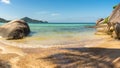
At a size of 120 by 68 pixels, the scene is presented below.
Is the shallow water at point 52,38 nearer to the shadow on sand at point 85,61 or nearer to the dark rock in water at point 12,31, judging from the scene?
the dark rock in water at point 12,31

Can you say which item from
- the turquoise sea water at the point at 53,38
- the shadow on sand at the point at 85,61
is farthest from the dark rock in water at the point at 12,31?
the shadow on sand at the point at 85,61

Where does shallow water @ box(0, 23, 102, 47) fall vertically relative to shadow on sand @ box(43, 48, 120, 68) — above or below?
below

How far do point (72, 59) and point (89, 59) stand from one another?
78cm

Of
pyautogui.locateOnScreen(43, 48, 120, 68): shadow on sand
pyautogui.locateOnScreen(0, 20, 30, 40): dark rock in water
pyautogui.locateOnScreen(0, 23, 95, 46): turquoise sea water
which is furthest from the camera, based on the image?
pyautogui.locateOnScreen(0, 20, 30, 40): dark rock in water

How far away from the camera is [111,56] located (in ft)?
31.6

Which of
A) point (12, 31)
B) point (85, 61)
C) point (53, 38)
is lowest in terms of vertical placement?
point (53, 38)

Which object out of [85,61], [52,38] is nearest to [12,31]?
[52,38]

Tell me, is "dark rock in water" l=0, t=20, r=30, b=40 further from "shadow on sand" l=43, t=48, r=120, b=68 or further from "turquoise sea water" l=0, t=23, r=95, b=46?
"shadow on sand" l=43, t=48, r=120, b=68

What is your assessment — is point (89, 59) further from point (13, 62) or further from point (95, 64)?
point (13, 62)

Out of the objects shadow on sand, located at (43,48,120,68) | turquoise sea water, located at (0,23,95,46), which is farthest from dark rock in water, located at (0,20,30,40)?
shadow on sand, located at (43,48,120,68)

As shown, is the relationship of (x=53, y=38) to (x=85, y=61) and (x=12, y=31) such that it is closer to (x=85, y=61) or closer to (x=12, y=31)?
(x=12, y=31)

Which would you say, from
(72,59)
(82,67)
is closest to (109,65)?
(82,67)

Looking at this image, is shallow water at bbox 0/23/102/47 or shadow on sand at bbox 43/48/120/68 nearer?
shadow on sand at bbox 43/48/120/68

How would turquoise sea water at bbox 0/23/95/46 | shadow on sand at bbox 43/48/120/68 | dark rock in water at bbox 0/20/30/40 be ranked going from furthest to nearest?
dark rock in water at bbox 0/20/30/40 → turquoise sea water at bbox 0/23/95/46 → shadow on sand at bbox 43/48/120/68
